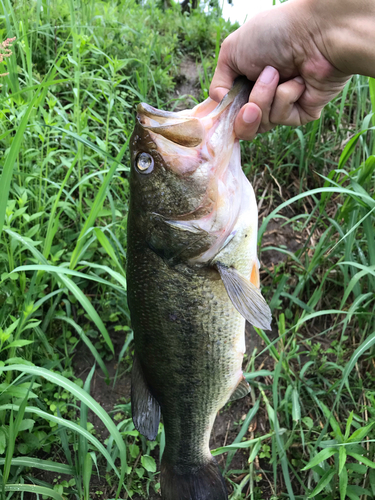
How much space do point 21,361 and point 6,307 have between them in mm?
520

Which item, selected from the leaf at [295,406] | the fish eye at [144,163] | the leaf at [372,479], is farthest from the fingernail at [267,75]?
the leaf at [372,479]

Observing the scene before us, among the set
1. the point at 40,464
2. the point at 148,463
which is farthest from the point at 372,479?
the point at 40,464

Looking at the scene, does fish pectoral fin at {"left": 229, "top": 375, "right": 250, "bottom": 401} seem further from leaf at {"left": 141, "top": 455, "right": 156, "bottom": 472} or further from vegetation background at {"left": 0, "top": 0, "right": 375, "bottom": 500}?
leaf at {"left": 141, "top": 455, "right": 156, "bottom": 472}

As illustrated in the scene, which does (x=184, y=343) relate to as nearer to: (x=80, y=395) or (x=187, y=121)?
(x=80, y=395)

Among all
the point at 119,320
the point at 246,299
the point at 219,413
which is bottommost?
the point at 219,413

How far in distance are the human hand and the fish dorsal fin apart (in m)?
0.57

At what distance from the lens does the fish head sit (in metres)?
1.50

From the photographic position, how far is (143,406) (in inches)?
68.8

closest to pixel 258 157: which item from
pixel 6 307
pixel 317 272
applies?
pixel 317 272

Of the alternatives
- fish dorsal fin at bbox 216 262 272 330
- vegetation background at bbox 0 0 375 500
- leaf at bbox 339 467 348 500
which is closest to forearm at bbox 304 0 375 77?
vegetation background at bbox 0 0 375 500

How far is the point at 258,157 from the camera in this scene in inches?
137

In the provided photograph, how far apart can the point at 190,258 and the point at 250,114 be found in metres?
0.62

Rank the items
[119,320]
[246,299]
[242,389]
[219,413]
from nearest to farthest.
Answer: [246,299] → [242,389] → [219,413] → [119,320]

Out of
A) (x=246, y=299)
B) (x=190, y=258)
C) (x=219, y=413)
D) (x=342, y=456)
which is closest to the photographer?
(x=246, y=299)
